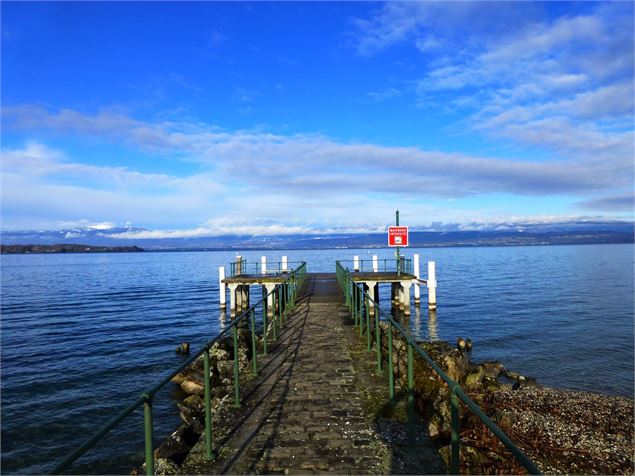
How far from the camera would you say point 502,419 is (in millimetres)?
9898

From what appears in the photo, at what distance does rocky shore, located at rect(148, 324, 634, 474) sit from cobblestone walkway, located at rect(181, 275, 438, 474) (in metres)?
0.68

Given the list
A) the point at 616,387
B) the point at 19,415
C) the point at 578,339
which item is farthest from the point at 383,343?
the point at 578,339

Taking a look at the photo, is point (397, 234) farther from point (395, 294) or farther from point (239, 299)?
point (239, 299)

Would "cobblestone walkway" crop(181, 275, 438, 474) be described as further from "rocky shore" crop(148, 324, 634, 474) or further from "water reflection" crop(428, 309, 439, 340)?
"water reflection" crop(428, 309, 439, 340)

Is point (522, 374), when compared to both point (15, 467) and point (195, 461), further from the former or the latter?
point (15, 467)

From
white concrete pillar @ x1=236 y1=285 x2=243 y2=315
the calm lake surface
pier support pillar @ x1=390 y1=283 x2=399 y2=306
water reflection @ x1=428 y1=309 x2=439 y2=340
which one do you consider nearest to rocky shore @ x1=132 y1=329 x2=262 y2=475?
the calm lake surface

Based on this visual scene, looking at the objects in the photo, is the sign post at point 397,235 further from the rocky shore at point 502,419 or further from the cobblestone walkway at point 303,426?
the cobblestone walkway at point 303,426

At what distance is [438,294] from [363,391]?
121 ft

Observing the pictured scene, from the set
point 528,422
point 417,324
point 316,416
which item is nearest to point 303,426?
point 316,416

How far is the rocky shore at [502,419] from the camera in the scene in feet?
24.8

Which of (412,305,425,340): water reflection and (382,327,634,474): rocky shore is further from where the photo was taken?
(412,305,425,340): water reflection

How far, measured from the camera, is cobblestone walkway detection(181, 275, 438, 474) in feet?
16.8

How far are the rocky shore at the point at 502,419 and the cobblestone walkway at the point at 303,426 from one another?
26.6 inches

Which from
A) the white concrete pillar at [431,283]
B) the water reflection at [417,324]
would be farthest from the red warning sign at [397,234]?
the water reflection at [417,324]
